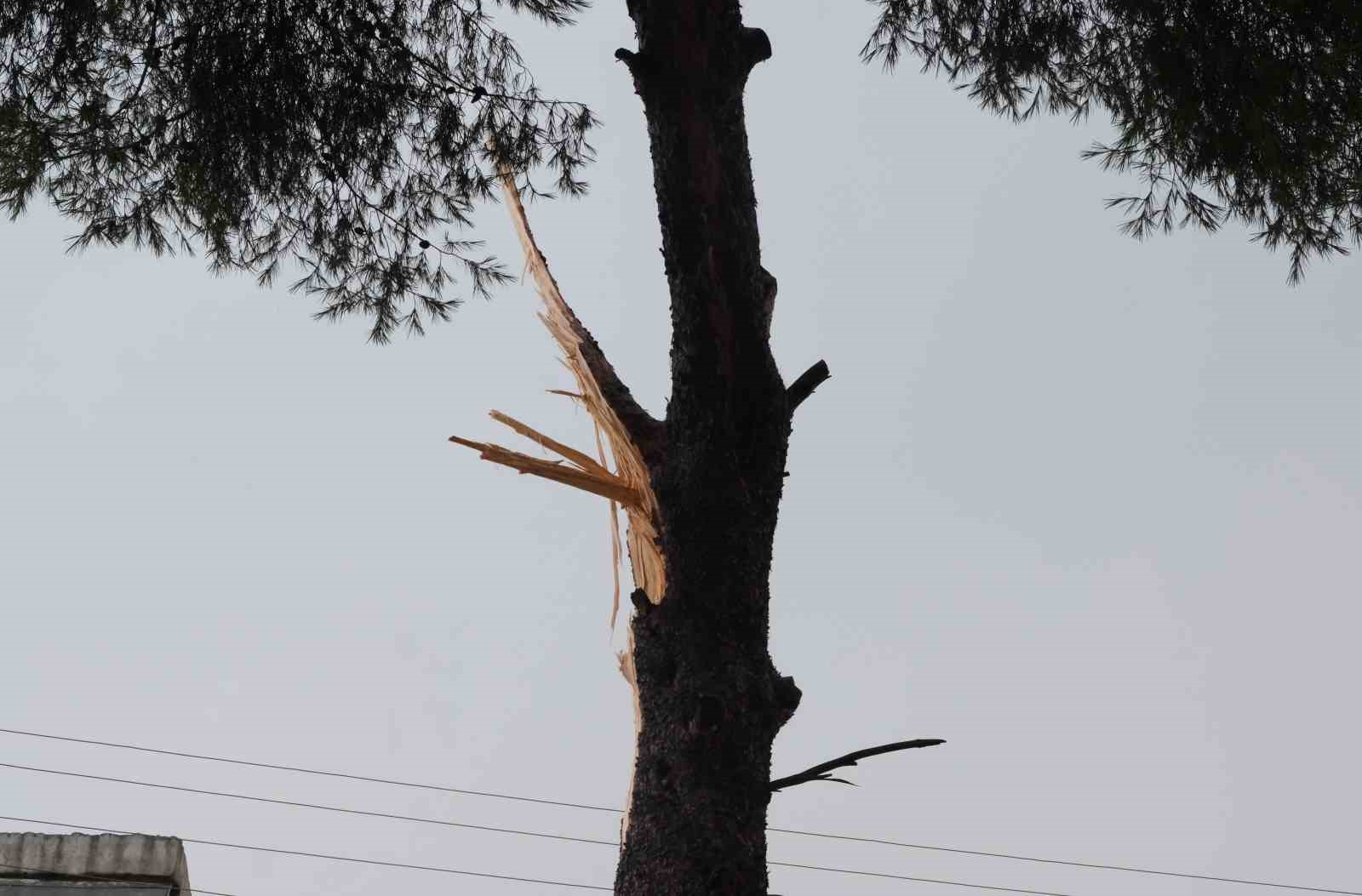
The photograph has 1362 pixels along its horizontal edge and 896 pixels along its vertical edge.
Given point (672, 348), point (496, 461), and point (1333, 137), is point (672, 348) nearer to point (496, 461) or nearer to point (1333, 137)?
point (496, 461)

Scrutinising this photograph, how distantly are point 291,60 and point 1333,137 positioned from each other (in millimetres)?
2672

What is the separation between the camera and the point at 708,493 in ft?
7.50

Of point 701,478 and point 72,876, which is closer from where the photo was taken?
point 701,478

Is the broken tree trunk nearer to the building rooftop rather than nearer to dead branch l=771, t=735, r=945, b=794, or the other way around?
dead branch l=771, t=735, r=945, b=794

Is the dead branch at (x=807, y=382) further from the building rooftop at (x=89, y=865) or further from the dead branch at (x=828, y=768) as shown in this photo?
the building rooftop at (x=89, y=865)

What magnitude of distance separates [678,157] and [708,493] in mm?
641

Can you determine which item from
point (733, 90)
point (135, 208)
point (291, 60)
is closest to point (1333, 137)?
point (733, 90)

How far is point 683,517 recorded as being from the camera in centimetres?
229

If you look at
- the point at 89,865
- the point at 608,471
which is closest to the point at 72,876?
the point at 89,865

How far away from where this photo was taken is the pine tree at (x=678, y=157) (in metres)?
2.18

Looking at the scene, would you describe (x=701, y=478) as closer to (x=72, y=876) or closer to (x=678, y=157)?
(x=678, y=157)

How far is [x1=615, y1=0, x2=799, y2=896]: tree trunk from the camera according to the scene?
6.76 feet

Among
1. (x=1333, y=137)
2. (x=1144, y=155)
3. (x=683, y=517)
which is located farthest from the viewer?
(x=1144, y=155)

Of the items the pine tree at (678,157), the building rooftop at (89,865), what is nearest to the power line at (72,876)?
the building rooftop at (89,865)
